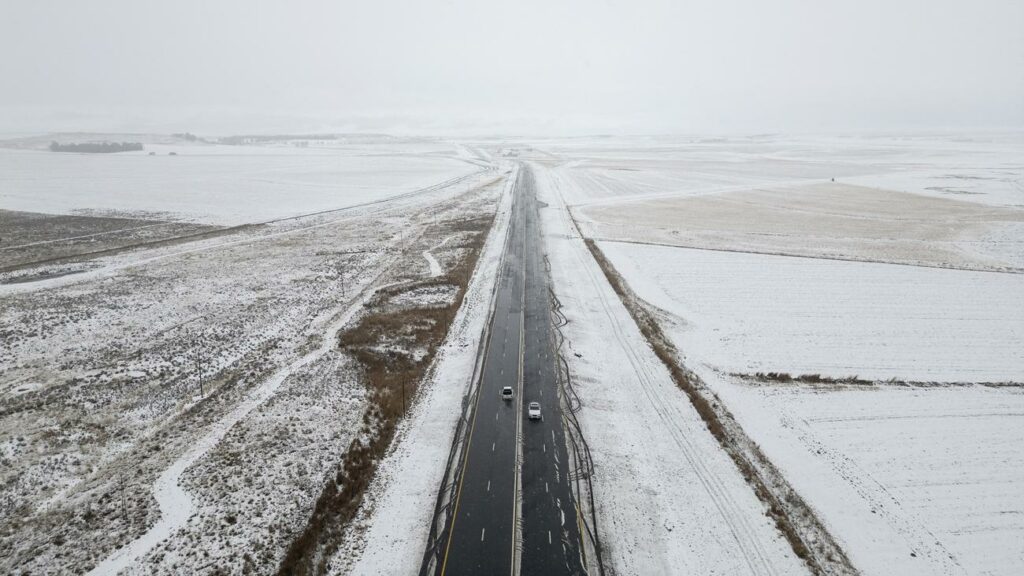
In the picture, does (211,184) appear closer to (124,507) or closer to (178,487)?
(178,487)

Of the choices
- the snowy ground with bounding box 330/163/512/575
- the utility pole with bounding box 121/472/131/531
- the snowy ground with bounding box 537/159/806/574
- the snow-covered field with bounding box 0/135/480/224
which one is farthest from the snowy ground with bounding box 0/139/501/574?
the snow-covered field with bounding box 0/135/480/224

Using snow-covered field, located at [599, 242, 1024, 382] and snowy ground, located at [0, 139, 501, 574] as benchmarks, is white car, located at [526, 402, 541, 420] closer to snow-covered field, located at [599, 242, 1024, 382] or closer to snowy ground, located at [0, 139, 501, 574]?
snowy ground, located at [0, 139, 501, 574]

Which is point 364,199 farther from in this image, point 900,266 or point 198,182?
point 900,266

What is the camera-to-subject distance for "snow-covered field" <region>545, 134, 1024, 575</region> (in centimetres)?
1989

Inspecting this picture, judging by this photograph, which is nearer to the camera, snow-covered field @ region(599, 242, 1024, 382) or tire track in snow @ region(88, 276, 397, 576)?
tire track in snow @ region(88, 276, 397, 576)

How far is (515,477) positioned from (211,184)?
114 m

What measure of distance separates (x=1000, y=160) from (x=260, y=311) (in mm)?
230883

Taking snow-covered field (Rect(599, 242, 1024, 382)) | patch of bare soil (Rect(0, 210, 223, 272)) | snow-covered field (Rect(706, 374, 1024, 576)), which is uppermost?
patch of bare soil (Rect(0, 210, 223, 272))

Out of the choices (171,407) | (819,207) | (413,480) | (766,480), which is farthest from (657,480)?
(819,207)

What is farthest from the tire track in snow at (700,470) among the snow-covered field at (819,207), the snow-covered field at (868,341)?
the snow-covered field at (819,207)

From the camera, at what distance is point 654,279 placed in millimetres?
48531

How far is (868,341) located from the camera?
34750 millimetres

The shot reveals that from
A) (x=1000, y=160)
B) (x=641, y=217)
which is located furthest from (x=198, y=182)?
(x=1000, y=160)

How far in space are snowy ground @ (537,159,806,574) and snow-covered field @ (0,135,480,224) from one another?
6589 centimetres
